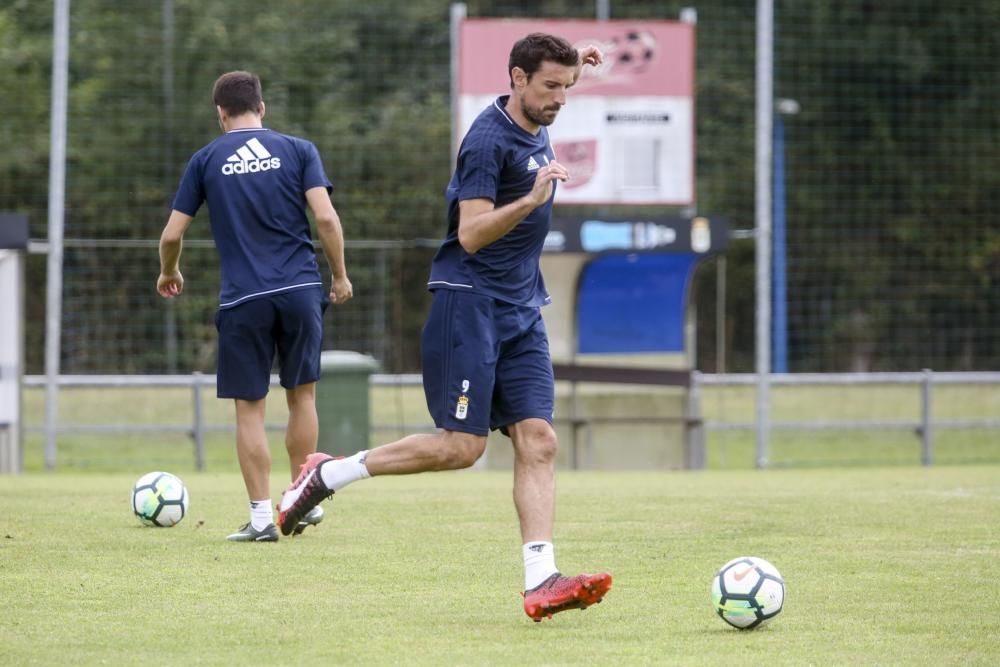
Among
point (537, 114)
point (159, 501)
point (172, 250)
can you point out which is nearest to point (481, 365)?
point (537, 114)

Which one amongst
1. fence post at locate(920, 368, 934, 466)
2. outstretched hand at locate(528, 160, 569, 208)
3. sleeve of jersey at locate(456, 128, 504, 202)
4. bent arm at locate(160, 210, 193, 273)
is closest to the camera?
outstretched hand at locate(528, 160, 569, 208)

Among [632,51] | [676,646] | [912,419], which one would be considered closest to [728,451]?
[912,419]

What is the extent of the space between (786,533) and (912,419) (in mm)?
10793

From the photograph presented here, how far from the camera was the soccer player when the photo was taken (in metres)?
5.65

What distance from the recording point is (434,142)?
26.5m

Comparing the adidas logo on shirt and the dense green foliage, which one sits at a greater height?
the dense green foliage

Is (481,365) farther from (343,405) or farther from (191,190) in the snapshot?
(343,405)

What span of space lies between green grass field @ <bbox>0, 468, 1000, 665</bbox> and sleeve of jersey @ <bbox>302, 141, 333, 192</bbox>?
66.2 inches

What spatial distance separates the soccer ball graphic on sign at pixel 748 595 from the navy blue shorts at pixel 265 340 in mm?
2971

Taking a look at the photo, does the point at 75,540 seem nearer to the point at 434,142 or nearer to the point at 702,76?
the point at 434,142

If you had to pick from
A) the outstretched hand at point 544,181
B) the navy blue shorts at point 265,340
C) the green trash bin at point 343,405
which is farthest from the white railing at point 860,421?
the outstretched hand at point 544,181

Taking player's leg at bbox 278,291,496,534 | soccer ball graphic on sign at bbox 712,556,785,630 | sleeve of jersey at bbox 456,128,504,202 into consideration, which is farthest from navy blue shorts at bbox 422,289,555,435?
soccer ball graphic on sign at bbox 712,556,785,630

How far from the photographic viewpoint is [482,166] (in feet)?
18.5

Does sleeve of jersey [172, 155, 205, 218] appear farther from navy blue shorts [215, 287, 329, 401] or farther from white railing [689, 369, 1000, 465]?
white railing [689, 369, 1000, 465]
